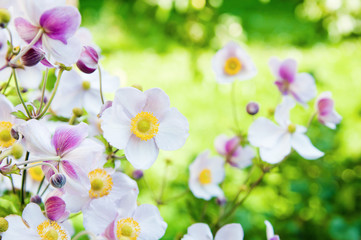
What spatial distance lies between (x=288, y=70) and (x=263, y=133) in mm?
115

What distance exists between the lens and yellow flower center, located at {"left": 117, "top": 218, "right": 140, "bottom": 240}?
1.35 feet

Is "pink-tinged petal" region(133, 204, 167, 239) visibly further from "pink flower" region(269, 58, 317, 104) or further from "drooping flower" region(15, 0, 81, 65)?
"pink flower" region(269, 58, 317, 104)

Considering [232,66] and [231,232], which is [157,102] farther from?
[232,66]

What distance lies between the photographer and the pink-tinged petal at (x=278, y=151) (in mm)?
544

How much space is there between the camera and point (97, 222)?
0.40m

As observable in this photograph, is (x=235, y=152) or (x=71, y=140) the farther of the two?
(x=235, y=152)

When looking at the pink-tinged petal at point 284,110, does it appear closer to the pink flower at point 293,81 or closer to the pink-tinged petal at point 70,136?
the pink flower at point 293,81

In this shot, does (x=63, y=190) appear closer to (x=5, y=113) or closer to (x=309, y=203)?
(x=5, y=113)

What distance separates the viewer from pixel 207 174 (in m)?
0.69

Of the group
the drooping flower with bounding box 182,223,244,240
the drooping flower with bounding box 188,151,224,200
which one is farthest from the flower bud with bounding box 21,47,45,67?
the drooping flower with bounding box 188,151,224,200

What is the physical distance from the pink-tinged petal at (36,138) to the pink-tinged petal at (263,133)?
274 mm

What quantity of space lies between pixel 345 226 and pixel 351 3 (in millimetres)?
2200

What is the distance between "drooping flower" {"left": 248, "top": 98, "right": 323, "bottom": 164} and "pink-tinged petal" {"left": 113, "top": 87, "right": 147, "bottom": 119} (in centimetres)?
18

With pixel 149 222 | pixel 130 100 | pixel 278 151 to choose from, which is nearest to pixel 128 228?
pixel 149 222
